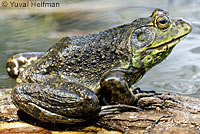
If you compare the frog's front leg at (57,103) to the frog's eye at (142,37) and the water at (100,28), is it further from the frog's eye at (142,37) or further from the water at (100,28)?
the water at (100,28)

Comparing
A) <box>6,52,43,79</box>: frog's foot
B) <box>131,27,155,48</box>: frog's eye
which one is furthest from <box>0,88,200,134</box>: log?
<box>6,52,43,79</box>: frog's foot

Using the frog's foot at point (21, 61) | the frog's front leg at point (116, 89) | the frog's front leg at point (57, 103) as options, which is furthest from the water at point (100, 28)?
the frog's front leg at point (57, 103)

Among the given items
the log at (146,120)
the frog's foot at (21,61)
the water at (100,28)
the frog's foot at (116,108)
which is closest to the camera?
the log at (146,120)

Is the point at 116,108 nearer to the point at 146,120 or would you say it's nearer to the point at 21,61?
the point at 146,120

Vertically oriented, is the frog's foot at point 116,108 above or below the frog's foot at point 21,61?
below

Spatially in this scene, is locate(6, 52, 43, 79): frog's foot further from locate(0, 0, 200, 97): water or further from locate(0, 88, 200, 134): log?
locate(0, 0, 200, 97): water

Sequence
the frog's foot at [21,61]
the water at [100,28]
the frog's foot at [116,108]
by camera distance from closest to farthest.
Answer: the frog's foot at [116,108], the frog's foot at [21,61], the water at [100,28]

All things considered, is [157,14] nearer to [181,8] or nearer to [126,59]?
[126,59]

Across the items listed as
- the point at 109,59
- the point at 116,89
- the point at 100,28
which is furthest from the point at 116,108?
the point at 100,28

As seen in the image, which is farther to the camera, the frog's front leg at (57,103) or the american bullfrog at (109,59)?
the american bullfrog at (109,59)
